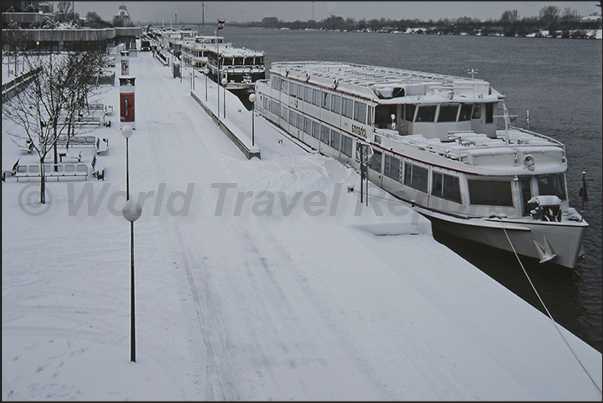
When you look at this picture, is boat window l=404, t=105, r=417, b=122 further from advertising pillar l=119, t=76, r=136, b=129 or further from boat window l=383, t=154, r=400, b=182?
advertising pillar l=119, t=76, r=136, b=129

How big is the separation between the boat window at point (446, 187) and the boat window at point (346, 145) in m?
6.88

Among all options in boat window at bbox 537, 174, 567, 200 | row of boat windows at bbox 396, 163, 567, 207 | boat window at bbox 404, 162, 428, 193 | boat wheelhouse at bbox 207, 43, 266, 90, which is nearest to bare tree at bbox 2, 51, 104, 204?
boat window at bbox 404, 162, 428, 193

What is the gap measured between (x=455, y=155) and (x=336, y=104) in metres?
9.87

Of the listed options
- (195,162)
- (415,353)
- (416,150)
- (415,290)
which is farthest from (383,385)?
(195,162)

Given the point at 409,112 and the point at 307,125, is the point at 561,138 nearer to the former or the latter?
the point at 307,125

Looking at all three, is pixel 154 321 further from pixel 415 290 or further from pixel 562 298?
pixel 562 298

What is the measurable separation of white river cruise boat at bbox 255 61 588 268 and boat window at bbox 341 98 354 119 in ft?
0.28

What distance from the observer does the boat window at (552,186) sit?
67.4ft

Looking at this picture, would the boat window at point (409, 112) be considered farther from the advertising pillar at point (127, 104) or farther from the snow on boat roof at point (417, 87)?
the advertising pillar at point (127, 104)

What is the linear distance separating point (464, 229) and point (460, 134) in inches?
170

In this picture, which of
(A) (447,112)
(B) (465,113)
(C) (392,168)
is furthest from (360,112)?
(B) (465,113)

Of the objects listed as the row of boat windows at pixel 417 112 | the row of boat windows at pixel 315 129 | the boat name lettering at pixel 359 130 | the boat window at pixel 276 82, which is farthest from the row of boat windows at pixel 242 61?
the boat name lettering at pixel 359 130

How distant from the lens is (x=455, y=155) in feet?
69.0

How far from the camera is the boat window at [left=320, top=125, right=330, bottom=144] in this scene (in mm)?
31500
